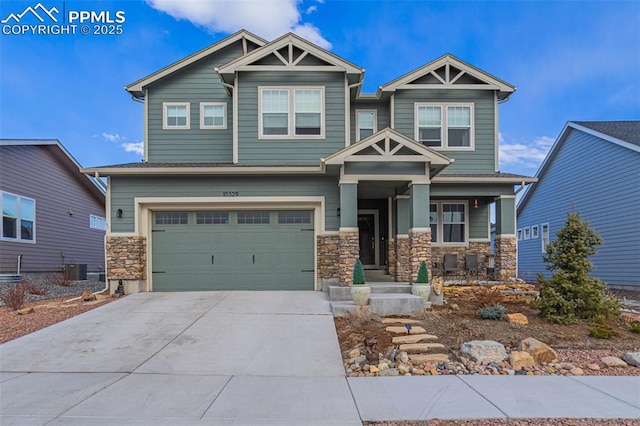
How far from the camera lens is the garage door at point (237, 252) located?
1157cm

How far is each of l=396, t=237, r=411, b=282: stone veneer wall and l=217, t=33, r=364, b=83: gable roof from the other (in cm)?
527

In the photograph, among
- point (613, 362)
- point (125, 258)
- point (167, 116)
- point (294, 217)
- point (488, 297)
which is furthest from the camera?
point (167, 116)

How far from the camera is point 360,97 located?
13.3 meters

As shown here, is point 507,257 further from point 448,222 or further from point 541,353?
point 541,353

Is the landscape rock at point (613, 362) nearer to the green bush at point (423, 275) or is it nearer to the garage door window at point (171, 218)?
the green bush at point (423, 275)

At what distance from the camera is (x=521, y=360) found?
5977mm

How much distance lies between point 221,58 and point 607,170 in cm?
1499

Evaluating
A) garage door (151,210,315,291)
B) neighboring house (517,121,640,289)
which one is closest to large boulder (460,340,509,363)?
garage door (151,210,315,291)

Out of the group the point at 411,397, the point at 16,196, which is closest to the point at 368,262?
the point at 411,397

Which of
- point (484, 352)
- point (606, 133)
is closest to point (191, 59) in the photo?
point (484, 352)

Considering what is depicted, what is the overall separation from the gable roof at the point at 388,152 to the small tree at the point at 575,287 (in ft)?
10.6

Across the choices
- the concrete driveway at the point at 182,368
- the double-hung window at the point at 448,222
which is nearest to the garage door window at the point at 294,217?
the concrete driveway at the point at 182,368

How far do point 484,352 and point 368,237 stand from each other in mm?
8618

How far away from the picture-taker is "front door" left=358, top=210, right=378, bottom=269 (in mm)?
14539
